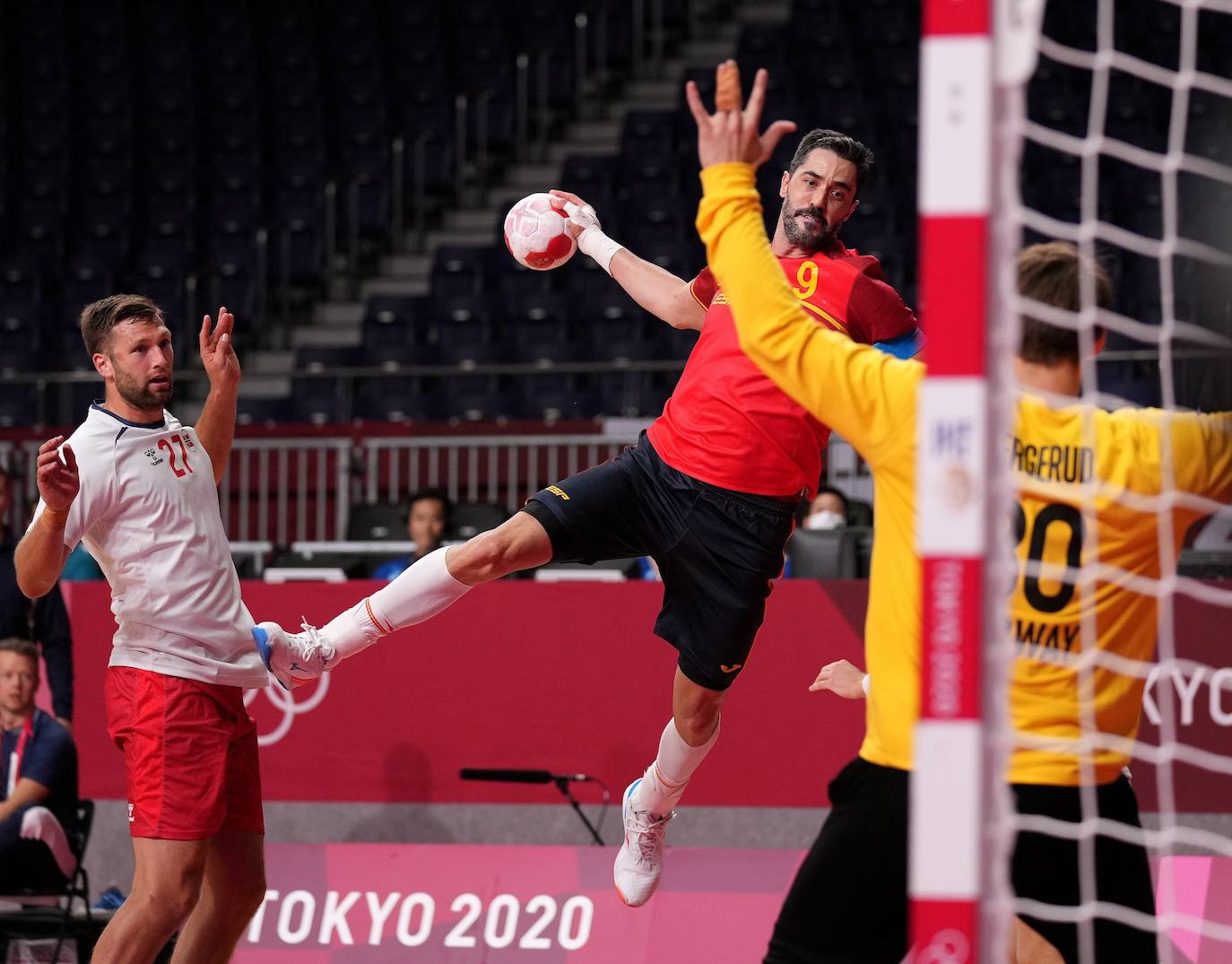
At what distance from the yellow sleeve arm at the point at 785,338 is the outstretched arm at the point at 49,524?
8.14 ft

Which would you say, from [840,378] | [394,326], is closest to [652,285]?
[840,378]

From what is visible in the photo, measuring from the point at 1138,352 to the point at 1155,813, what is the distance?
419cm

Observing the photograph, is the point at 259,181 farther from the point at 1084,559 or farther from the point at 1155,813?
the point at 1084,559

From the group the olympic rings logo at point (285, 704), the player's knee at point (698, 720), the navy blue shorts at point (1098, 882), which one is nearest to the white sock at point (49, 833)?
the olympic rings logo at point (285, 704)

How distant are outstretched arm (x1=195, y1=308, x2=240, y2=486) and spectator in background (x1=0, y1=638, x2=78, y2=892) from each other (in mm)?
2677

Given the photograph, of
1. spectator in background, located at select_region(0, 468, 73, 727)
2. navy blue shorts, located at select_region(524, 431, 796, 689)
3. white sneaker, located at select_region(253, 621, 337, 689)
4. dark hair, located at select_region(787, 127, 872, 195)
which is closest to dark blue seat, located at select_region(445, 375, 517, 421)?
spectator in background, located at select_region(0, 468, 73, 727)

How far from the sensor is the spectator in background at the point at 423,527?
32.3 ft

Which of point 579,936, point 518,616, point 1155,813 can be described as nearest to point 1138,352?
point 1155,813

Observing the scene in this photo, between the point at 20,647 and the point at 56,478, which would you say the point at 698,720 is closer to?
the point at 56,478

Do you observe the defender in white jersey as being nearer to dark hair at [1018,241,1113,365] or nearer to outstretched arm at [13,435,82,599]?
outstretched arm at [13,435,82,599]

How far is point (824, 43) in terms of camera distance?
1758cm

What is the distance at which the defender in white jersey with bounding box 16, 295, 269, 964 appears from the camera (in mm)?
5293

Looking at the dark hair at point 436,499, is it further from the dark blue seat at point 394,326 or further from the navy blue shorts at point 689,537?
the dark blue seat at point 394,326

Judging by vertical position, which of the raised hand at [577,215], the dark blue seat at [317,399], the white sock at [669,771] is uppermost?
the raised hand at [577,215]
